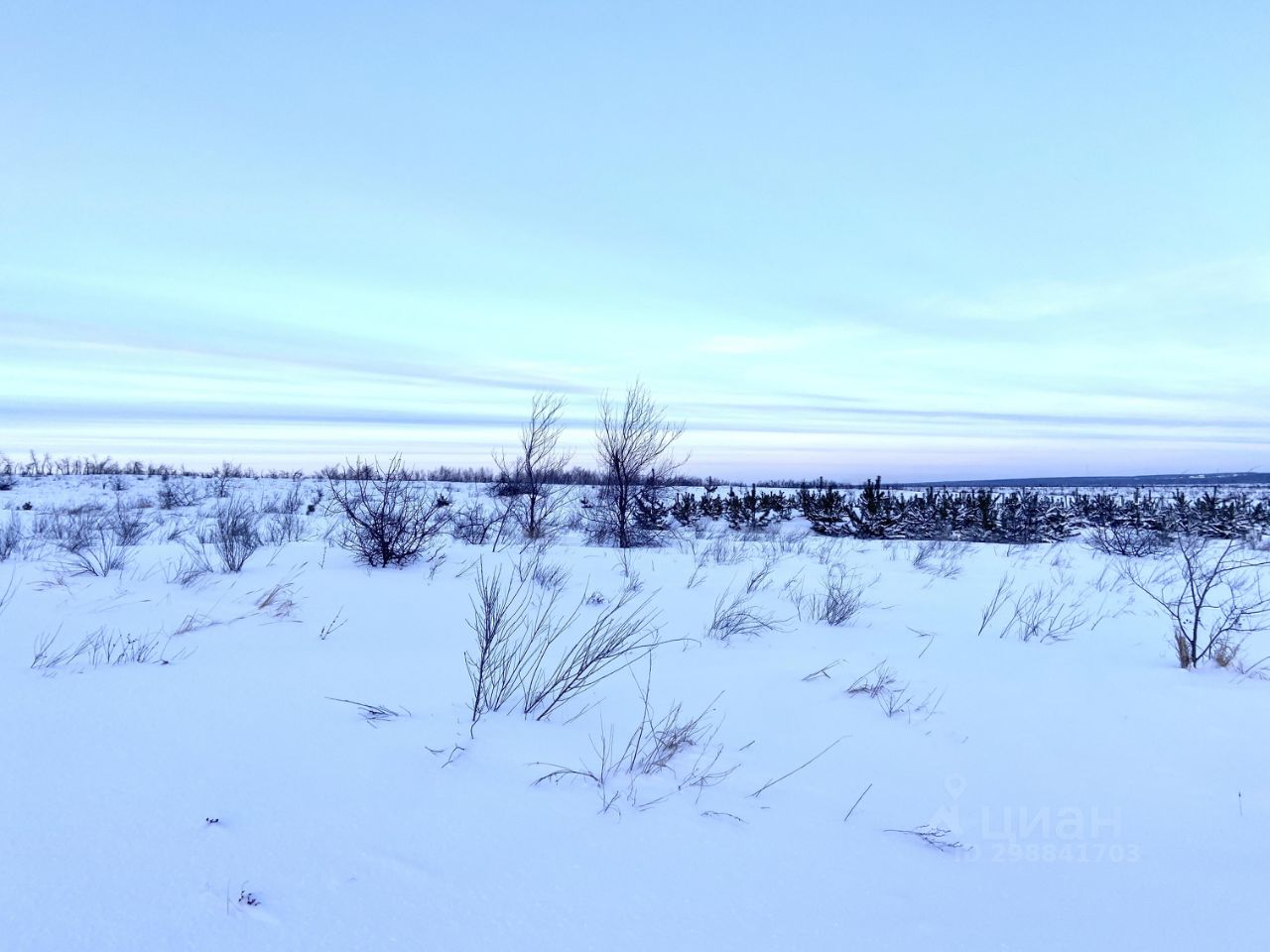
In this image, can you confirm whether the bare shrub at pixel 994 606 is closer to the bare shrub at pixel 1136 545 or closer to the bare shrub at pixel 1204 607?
the bare shrub at pixel 1204 607

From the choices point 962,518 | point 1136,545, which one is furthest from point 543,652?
point 962,518

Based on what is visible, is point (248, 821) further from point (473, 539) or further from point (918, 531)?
point (918, 531)

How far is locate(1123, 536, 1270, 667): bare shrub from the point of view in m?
4.07

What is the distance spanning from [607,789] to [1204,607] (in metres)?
4.86

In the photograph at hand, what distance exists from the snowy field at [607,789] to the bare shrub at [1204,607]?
0.62ft

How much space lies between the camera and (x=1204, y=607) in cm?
462

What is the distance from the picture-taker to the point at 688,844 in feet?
6.23

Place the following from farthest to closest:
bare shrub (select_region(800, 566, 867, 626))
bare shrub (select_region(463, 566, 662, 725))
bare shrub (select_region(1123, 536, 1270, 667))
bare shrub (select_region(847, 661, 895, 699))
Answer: bare shrub (select_region(800, 566, 867, 626))
bare shrub (select_region(1123, 536, 1270, 667))
bare shrub (select_region(847, 661, 895, 699))
bare shrub (select_region(463, 566, 662, 725))

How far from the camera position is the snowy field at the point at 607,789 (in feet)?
5.07

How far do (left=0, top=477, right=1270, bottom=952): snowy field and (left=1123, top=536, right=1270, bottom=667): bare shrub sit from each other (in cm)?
19
